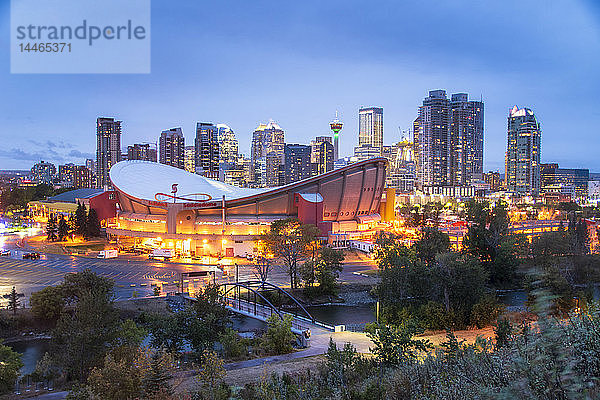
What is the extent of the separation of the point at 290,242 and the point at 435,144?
160788mm

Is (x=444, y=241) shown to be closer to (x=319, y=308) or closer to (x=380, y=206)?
(x=319, y=308)

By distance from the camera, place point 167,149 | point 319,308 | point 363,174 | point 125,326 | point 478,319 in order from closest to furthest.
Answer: point 125,326, point 478,319, point 319,308, point 363,174, point 167,149

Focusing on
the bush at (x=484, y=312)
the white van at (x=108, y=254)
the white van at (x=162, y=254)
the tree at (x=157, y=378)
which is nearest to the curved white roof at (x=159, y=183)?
the white van at (x=162, y=254)

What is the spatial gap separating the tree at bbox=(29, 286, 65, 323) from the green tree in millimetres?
33319

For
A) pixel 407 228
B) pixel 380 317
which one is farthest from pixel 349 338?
pixel 407 228

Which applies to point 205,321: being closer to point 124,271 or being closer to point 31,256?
point 124,271

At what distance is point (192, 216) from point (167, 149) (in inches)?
6103

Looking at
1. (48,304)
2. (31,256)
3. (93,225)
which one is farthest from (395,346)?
(93,225)

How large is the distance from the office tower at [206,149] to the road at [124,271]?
5546 inches

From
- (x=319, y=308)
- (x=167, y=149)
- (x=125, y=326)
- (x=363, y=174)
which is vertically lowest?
(x=319, y=308)

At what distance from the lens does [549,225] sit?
66500 millimetres

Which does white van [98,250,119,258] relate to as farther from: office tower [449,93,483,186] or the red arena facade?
office tower [449,93,483,186]

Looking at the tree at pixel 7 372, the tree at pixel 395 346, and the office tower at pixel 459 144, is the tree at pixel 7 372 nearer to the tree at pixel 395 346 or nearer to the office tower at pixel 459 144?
the tree at pixel 395 346

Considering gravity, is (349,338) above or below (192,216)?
below
